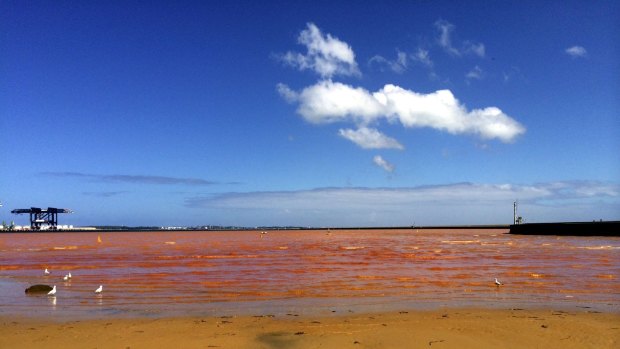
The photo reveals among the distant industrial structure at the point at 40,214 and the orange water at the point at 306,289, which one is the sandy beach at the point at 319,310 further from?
the distant industrial structure at the point at 40,214

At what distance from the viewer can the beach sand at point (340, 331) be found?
9062 millimetres

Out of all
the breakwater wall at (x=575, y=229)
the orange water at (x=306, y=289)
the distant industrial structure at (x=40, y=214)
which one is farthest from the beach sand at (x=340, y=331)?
the distant industrial structure at (x=40, y=214)

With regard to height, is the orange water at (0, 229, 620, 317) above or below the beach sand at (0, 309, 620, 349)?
below

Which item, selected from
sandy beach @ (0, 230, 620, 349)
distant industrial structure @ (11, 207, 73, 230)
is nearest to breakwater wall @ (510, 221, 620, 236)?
sandy beach @ (0, 230, 620, 349)

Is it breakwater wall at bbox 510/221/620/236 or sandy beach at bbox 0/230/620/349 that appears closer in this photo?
sandy beach at bbox 0/230/620/349

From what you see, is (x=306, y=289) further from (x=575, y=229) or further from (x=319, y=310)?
(x=575, y=229)

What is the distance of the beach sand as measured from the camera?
906cm

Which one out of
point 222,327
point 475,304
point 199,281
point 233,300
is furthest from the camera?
point 199,281

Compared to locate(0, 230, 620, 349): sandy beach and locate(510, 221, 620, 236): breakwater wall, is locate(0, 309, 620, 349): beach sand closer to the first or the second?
locate(0, 230, 620, 349): sandy beach

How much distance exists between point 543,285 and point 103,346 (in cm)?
1612

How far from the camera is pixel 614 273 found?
21.0 meters

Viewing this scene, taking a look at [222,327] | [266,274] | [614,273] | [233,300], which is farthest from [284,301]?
[614,273]

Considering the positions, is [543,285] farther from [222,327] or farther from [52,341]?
[52,341]

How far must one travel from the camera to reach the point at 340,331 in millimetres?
9984
